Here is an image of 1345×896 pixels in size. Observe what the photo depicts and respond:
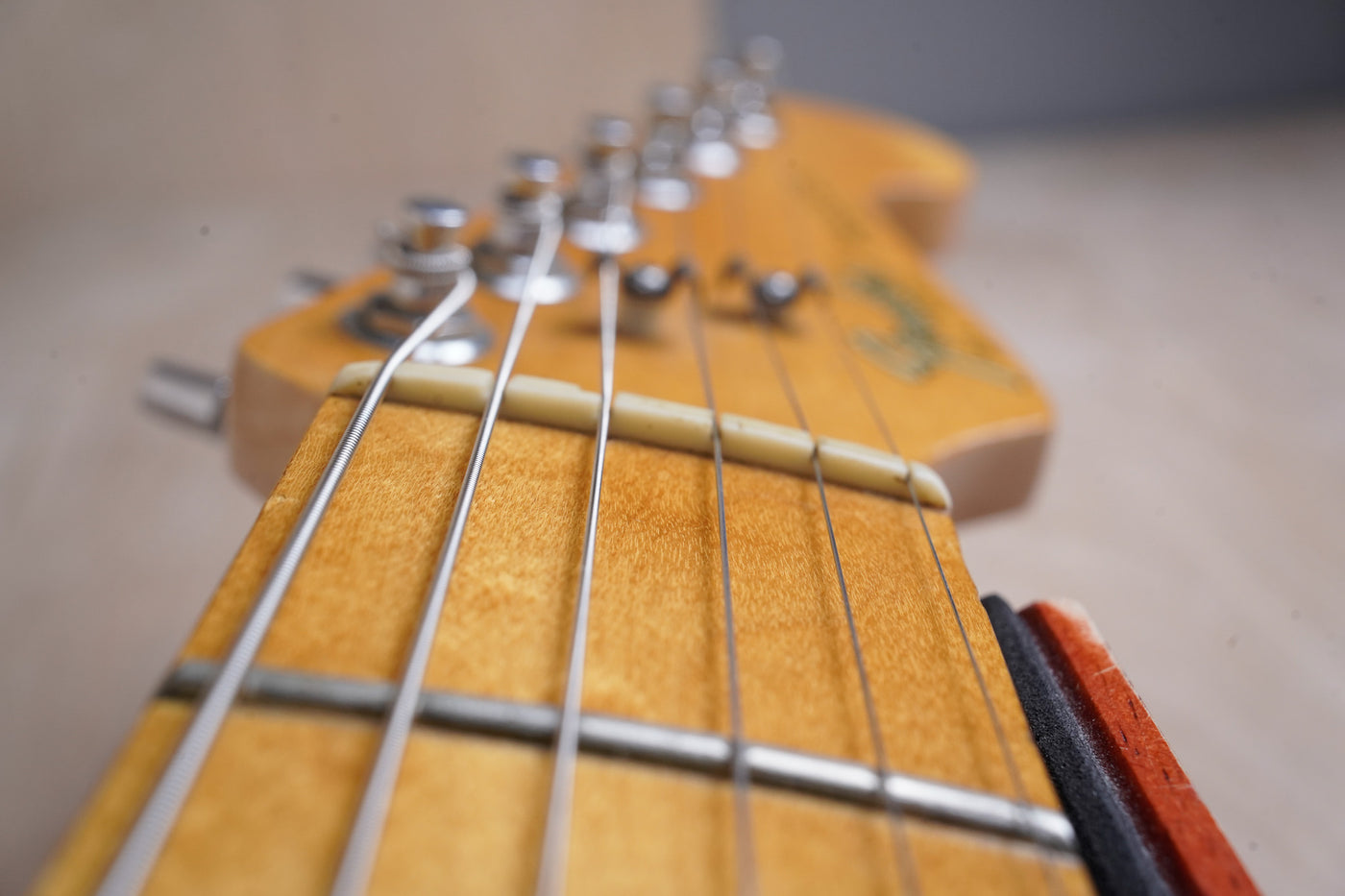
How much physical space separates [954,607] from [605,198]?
59 centimetres

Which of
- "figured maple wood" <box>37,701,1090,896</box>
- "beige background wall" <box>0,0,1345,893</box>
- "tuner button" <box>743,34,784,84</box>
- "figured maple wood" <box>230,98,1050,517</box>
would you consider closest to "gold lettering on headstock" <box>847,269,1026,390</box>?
"figured maple wood" <box>230,98,1050,517</box>

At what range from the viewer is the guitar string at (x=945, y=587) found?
0.31m

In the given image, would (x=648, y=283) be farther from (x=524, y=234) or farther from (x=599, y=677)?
(x=599, y=677)

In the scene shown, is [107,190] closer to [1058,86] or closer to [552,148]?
[552,148]

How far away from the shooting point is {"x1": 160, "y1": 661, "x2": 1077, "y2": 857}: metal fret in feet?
0.92

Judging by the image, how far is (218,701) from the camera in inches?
10.5

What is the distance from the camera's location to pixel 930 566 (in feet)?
1.40

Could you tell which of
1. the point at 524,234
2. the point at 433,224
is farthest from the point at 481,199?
the point at 433,224

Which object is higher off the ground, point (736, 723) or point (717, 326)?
point (736, 723)

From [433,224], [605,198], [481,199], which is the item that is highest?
[433,224]

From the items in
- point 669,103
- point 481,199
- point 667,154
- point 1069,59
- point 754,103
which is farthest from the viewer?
point 1069,59

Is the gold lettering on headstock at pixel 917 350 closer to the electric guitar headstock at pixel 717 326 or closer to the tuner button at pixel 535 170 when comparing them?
the electric guitar headstock at pixel 717 326

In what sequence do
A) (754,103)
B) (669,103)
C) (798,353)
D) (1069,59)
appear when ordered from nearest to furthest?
1. (798,353)
2. (669,103)
3. (754,103)
4. (1069,59)

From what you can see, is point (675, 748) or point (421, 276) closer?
point (675, 748)
